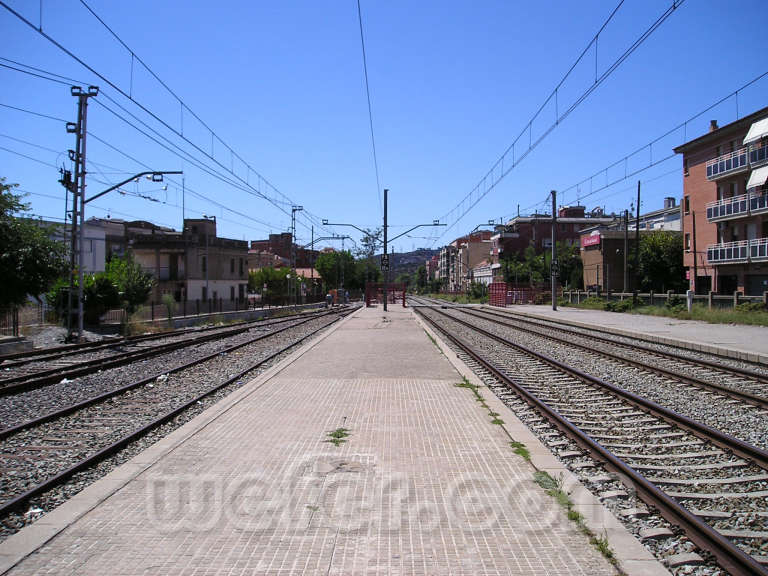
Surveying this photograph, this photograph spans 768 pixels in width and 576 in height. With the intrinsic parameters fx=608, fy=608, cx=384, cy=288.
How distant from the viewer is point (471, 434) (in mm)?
7020

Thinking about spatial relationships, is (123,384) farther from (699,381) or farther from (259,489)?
(699,381)

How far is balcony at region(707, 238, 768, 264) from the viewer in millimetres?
38312

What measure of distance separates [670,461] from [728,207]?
42.1 m

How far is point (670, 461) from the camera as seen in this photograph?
630cm

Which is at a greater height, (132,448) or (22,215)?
(22,215)

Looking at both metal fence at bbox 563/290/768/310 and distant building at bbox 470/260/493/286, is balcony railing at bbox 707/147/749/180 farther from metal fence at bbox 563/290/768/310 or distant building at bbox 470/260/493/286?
distant building at bbox 470/260/493/286

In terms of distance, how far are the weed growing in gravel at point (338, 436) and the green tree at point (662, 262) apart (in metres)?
59.0

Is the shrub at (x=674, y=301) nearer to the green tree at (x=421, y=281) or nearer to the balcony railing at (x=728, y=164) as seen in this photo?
the balcony railing at (x=728, y=164)

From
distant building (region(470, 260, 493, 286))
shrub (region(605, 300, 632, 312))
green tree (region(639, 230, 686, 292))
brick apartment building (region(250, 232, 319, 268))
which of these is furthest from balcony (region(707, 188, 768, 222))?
brick apartment building (region(250, 232, 319, 268))

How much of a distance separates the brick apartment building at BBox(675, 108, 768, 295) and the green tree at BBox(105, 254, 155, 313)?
112ft

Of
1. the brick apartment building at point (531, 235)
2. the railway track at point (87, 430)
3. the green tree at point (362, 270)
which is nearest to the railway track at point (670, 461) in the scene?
the railway track at point (87, 430)

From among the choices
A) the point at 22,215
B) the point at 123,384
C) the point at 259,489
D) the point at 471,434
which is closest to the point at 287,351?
the point at 123,384

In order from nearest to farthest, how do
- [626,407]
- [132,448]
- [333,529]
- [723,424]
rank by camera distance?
1. [333,529]
2. [132,448]
3. [723,424]
4. [626,407]

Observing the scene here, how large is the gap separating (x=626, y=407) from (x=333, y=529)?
630 centimetres
